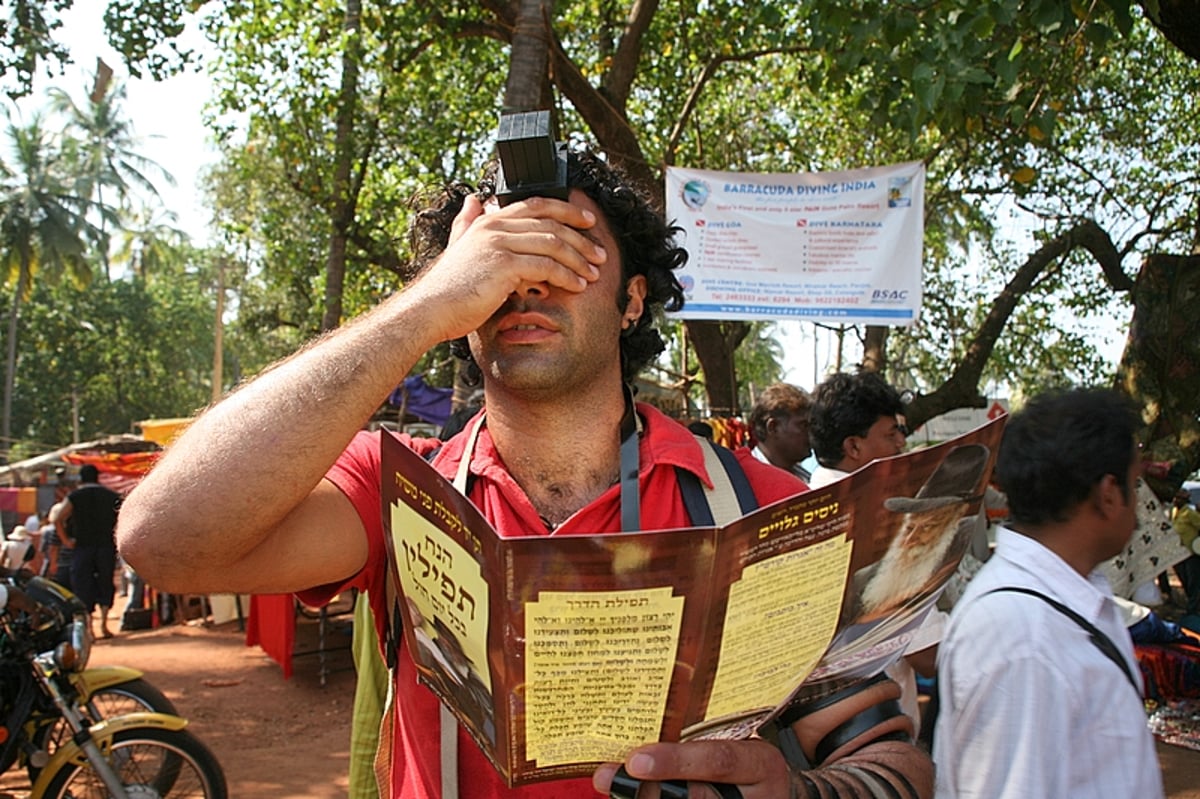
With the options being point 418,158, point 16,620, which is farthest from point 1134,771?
point 418,158

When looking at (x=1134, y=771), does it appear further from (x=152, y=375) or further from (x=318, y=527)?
(x=152, y=375)

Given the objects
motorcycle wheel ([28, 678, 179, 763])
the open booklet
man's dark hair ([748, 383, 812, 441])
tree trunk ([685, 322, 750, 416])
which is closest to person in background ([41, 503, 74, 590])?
motorcycle wheel ([28, 678, 179, 763])

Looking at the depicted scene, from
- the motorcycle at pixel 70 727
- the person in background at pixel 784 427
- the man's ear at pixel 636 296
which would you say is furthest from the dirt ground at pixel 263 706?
the man's ear at pixel 636 296

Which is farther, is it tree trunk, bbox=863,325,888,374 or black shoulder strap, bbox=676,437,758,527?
tree trunk, bbox=863,325,888,374

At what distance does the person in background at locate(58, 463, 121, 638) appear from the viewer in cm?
980

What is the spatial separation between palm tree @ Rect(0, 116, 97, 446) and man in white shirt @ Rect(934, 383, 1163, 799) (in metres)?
35.3

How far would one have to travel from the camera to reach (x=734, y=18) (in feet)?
29.4

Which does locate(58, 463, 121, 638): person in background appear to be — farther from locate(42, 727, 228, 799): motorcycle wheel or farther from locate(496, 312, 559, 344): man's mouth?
locate(496, 312, 559, 344): man's mouth

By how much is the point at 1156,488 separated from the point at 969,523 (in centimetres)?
521

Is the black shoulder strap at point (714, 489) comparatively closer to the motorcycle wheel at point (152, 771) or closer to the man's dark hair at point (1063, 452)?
the man's dark hair at point (1063, 452)

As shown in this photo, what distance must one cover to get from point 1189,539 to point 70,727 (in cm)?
861

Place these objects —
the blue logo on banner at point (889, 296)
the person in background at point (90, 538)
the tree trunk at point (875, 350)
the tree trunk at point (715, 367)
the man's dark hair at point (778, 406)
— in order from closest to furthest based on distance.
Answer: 1. the man's dark hair at point (778, 406)
2. the blue logo on banner at point (889, 296)
3. the person in background at point (90, 538)
4. the tree trunk at point (715, 367)
5. the tree trunk at point (875, 350)

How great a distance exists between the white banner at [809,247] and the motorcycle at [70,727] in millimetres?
3313

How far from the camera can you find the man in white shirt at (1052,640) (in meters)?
1.92
